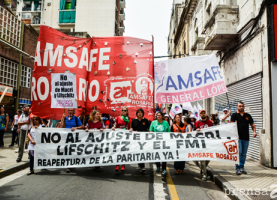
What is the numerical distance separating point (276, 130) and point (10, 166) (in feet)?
25.0

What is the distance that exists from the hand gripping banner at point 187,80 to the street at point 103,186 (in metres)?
2.16

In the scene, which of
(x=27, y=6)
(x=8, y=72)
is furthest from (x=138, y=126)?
(x=27, y=6)

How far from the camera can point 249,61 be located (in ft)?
28.0

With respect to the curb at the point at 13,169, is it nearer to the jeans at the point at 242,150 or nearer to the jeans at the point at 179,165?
the jeans at the point at 179,165

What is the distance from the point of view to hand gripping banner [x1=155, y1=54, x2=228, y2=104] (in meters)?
6.55

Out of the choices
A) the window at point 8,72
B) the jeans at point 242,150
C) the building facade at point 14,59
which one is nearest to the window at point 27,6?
the building facade at point 14,59

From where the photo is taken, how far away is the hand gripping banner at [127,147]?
5.86m

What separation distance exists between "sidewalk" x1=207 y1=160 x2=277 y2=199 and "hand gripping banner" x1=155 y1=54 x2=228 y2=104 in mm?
2100

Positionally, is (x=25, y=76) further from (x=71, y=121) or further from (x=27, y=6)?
(x=27, y=6)

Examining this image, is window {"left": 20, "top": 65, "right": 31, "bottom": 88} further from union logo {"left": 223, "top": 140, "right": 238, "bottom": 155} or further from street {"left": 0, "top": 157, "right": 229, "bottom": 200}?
union logo {"left": 223, "top": 140, "right": 238, "bottom": 155}

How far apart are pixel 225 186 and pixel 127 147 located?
243 centimetres

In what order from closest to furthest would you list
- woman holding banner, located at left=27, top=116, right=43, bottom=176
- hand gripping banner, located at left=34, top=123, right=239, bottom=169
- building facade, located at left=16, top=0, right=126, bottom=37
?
hand gripping banner, located at left=34, top=123, right=239, bottom=169 → woman holding banner, located at left=27, top=116, right=43, bottom=176 → building facade, located at left=16, top=0, right=126, bottom=37

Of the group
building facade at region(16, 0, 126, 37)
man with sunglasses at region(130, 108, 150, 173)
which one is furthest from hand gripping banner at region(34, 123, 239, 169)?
building facade at region(16, 0, 126, 37)

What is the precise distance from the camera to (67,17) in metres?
40.0
